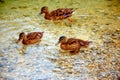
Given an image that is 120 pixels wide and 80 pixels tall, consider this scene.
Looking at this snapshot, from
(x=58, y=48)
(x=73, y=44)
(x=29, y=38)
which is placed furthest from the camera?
(x=29, y=38)

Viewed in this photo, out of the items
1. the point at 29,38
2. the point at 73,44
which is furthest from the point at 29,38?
the point at 73,44

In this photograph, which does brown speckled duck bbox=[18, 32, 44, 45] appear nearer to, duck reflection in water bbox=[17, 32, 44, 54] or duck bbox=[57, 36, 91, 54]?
duck reflection in water bbox=[17, 32, 44, 54]

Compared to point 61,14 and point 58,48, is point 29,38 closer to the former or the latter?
point 58,48

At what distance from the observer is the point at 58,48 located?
3928mm

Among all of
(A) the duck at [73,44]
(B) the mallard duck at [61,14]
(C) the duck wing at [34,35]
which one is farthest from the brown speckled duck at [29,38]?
(B) the mallard duck at [61,14]

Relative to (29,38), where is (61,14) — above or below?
above

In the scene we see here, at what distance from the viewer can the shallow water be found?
3.31 m

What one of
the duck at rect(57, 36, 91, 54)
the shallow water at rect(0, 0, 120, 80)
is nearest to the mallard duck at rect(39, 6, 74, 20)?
the shallow water at rect(0, 0, 120, 80)

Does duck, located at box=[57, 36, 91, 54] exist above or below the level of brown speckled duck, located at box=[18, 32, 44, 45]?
below

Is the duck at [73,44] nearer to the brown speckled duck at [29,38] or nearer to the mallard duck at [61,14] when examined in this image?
the brown speckled duck at [29,38]

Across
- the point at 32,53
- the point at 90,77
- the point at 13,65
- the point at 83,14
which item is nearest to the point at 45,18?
the point at 83,14

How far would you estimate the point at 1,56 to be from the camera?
3.71 m

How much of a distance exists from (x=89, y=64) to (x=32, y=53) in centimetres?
83

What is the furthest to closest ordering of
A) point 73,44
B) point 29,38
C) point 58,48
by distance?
point 29,38 < point 58,48 < point 73,44
